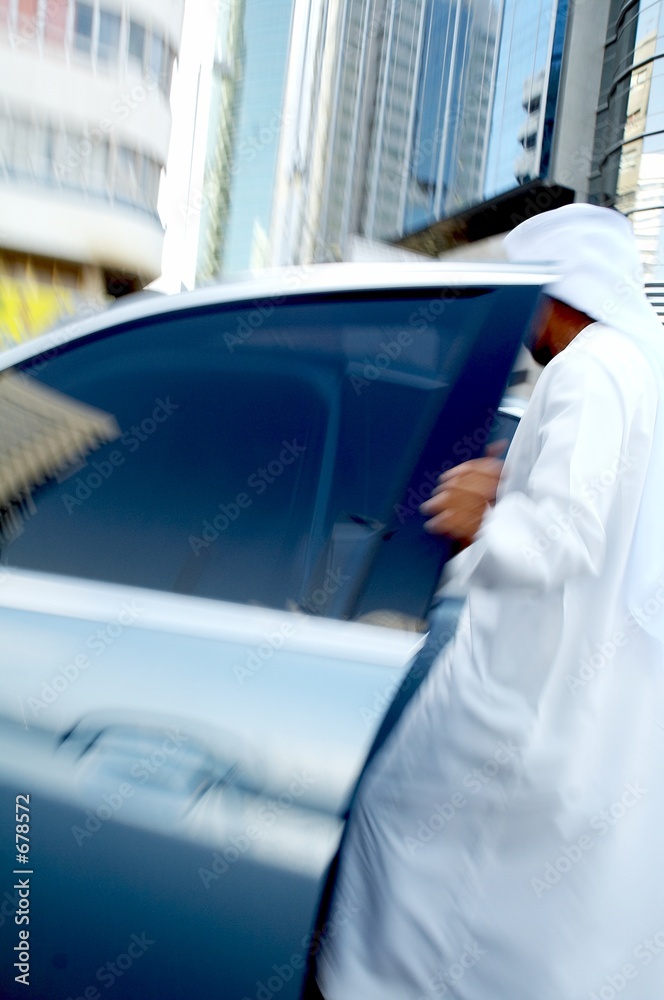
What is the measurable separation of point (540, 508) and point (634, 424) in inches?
7.9

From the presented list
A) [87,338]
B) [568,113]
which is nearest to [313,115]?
[568,113]

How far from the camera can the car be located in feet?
3.94

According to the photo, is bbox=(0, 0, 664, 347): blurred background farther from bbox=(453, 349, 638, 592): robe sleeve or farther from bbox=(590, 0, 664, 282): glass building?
bbox=(453, 349, 638, 592): robe sleeve

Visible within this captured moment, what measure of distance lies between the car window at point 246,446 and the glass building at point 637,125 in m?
10.3

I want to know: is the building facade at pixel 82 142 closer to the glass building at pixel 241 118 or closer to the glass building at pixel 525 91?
the glass building at pixel 241 118

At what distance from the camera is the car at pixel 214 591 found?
3.94 feet

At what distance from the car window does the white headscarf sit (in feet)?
0.44

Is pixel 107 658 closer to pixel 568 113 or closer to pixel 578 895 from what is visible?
pixel 578 895

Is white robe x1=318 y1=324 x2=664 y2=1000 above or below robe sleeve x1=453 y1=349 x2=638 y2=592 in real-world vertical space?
below

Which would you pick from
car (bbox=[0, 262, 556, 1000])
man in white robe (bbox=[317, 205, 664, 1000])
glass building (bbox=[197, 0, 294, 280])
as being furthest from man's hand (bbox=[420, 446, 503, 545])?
glass building (bbox=[197, 0, 294, 280])

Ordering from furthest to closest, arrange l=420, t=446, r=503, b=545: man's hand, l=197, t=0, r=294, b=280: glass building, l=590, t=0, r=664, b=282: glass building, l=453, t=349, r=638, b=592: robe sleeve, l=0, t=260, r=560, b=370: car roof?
l=197, t=0, r=294, b=280: glass building < l=590, t=0, r=664, b=282: glass building < l=0, t=260, r=560, b=370: car roof < l=420, t=446, r=503, b=545: man's hand < l=453, t=349, r=638, b=592: robe sleeve

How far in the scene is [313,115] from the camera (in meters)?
30.3

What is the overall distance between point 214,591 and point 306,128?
3180 cm

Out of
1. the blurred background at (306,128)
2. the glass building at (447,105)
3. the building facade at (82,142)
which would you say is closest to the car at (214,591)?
the glass building at (447,105)
